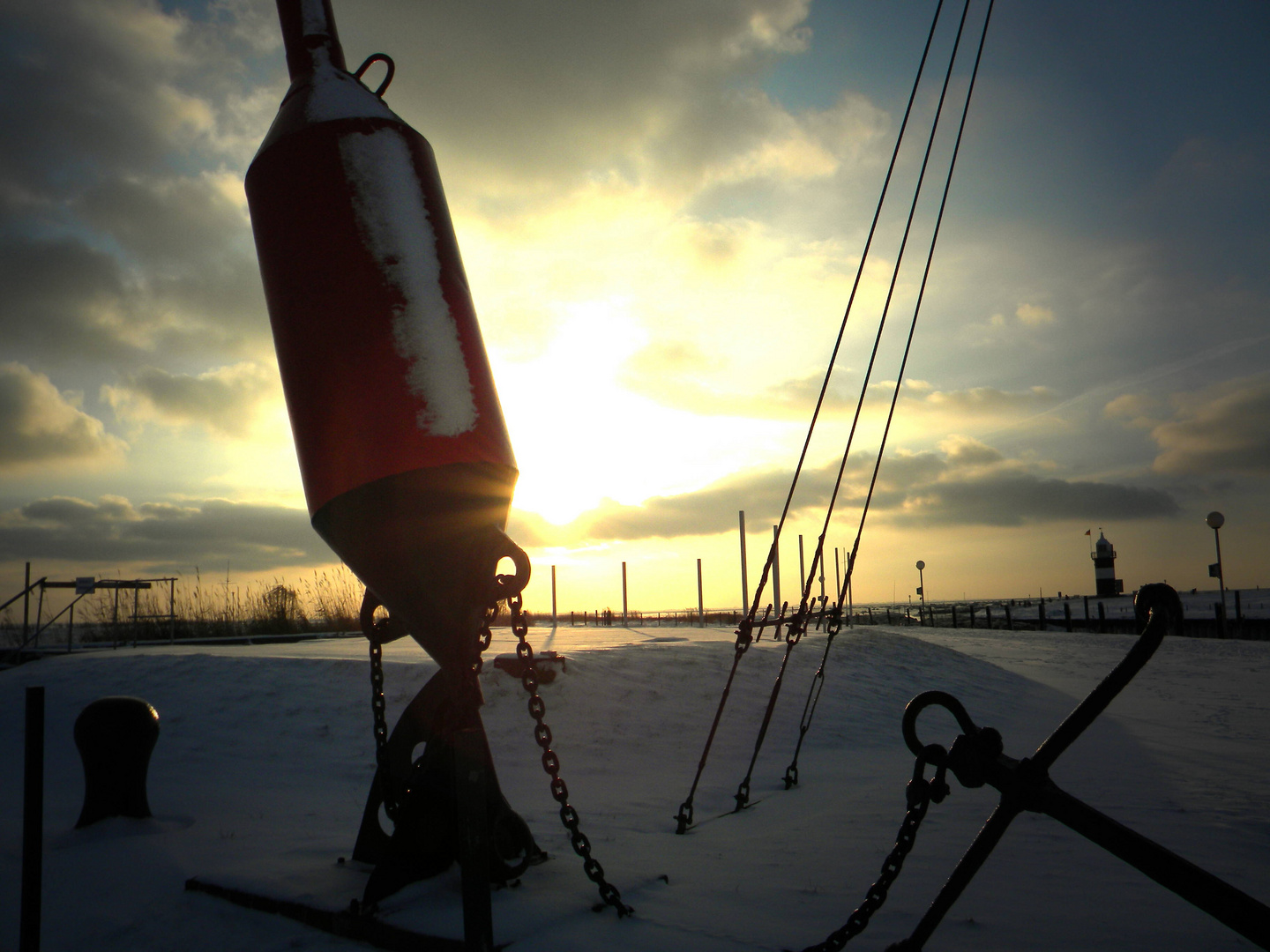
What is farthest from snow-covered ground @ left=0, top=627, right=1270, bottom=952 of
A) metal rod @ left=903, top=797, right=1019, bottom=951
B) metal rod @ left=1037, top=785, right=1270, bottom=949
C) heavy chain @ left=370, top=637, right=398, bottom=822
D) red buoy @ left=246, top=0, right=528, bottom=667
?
red buoy @ left=246, top=0, right=528, bottom=667

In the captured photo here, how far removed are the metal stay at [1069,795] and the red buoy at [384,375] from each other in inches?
63.1

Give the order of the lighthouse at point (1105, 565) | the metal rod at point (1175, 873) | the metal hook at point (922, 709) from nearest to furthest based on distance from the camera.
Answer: the metal rod at point (1175, 873) → the metal hook at point (922, 709) → the lighthouse at point (1105, 565)

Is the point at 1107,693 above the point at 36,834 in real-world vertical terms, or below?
above

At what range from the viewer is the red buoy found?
9.70 ft

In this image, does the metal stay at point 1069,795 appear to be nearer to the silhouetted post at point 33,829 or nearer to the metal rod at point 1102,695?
the metal rod at point 1102,695

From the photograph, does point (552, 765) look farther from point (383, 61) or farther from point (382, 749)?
point (383, 61)

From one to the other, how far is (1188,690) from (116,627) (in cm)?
1949

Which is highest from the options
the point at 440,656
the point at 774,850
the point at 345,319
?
the point at 345,319

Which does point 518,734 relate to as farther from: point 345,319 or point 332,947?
point 345,319

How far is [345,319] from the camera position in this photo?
9.86 feet

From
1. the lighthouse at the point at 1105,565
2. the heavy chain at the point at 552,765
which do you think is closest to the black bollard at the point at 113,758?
the heavy chain at the point at 552,765

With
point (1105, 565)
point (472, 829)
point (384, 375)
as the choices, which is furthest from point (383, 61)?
point (1105, 565)

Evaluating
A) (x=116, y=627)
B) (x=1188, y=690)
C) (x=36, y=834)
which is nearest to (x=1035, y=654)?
(x=1188, y=690)

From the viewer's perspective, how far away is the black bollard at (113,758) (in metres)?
4.74
